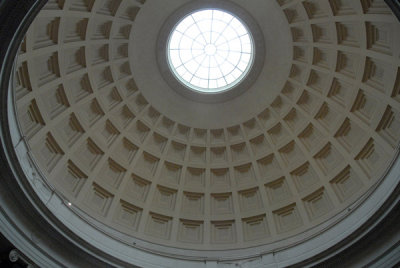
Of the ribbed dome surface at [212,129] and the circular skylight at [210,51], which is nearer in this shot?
the ribbed dome surface at [212,129]

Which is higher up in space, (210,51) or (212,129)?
(210,51)

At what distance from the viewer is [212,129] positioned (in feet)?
84.1

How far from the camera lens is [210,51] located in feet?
87.4

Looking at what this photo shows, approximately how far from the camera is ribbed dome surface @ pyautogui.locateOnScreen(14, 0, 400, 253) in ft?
62.6

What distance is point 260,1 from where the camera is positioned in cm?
2209

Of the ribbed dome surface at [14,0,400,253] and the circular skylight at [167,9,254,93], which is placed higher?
the circular skylight at [167,9,254,93]

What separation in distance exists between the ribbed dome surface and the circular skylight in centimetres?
160

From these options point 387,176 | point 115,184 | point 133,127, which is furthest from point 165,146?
point 387,176

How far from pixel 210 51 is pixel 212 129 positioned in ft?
17.0

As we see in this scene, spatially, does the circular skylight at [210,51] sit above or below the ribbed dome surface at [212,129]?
above

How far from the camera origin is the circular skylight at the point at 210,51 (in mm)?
24969

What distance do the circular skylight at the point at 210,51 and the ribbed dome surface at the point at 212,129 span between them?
1599mm

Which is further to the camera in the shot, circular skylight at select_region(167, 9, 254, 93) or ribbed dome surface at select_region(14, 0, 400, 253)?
circular skylight at select_region(167, 9, 254, 93)

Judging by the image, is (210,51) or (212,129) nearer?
(212,129)
